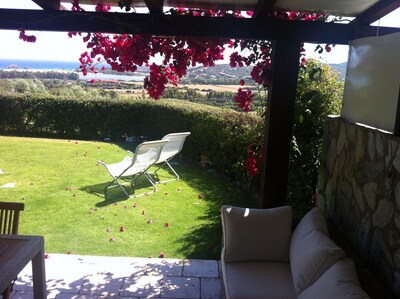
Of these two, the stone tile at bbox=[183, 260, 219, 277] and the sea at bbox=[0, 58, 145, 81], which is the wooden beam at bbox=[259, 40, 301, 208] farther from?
the sea at bbox=[0, 58, 145, 81]

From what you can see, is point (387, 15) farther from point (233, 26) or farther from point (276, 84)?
point (233, 26)

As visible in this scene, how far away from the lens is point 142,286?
2760mm

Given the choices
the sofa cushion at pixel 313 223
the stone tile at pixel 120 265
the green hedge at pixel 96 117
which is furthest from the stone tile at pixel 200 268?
the green hedge at pixel 96 117

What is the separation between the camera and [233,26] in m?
2.36

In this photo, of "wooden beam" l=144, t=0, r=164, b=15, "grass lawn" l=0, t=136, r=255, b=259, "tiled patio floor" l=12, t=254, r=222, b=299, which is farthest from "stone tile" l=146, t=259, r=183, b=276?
"wooden beam" l=144, t=0, r=164, b=15

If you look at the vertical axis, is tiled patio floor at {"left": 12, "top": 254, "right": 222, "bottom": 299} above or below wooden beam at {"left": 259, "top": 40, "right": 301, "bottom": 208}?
below

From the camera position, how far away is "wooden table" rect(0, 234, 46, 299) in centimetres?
180

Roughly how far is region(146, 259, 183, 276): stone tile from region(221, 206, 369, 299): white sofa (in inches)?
30.2

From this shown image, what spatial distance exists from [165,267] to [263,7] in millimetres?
2237

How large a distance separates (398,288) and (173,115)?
6076 mm

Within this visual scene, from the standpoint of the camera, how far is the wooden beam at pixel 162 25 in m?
2.32

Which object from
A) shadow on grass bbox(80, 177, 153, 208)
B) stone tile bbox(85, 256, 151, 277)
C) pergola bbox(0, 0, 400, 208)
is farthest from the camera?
shadow on grass bbox(80, 177, 153, 208)

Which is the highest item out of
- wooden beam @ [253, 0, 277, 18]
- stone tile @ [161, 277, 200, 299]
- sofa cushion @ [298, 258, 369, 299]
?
wooden beam @ [253, 0, 277, 18]

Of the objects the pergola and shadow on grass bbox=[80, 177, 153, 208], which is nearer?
the pergola
